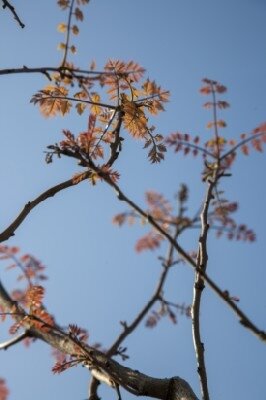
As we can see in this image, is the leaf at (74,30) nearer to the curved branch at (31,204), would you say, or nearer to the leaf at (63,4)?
the leaf at (63,4)

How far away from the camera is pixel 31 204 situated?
2904 mm

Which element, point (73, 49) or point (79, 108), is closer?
point (73, 49)

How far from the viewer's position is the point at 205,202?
216 cm

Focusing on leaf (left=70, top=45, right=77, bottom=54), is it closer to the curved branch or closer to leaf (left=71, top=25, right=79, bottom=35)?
leaf (left=71, top=25, right=79, bottom=35)

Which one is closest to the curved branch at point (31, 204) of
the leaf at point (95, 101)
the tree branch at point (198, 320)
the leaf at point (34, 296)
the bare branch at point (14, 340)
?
the leaf at point (34, 296)

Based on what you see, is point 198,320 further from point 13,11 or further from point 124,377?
point 13,11

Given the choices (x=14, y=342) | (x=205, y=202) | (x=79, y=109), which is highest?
(x=79, y=109)

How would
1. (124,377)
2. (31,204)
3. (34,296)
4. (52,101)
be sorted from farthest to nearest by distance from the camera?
(52,101) < (31,204) < (34,296) < (124,377)

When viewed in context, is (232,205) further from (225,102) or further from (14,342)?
(14,342)

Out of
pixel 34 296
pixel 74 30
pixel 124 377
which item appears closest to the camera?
pixel 124 377

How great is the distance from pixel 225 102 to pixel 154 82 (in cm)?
86

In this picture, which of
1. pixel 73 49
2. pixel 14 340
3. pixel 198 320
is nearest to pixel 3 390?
pixel 14 340

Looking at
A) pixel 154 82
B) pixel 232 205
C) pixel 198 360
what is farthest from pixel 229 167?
pixel 154 82

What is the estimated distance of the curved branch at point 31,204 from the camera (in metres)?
2.82
